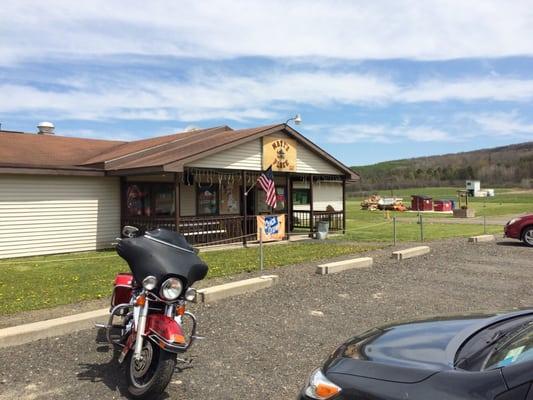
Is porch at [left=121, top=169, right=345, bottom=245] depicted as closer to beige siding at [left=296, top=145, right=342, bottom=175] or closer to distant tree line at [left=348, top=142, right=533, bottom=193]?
beige siding at [left=296, top=145, right=342, bottom=175]

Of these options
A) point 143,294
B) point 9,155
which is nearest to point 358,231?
point 9,155

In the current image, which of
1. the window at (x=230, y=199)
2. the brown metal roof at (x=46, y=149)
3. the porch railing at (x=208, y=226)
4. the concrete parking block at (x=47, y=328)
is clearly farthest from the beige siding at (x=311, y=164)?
the concrete parking block at (x=47, y=328)

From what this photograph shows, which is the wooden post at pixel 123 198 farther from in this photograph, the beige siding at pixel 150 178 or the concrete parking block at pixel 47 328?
the concrete parking block at pixel 47 328

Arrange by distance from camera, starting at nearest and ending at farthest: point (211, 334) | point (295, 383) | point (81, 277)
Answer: point (295, 383) < point (211, 334) < point (81, 277)

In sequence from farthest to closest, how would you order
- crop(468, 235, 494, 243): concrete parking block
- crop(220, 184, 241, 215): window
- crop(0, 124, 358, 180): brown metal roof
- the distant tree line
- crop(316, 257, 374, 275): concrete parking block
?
the distant tree line < crop(220, 184, 241, 215): window < crop(468, 235, 494, 243): concrete parking block < crop(0, 124, 358, 180): brown metal roof < crop(316, 257, 374, 275): concrete parking block

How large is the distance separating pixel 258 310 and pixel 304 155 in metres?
13.8

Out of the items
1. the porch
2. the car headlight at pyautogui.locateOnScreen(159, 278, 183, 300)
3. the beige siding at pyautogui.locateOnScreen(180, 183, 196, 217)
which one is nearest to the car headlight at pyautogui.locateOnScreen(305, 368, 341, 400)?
the car headlight at pyautogui.locateOnScreen(159, 278, 183, 300)

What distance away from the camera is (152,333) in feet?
13.5

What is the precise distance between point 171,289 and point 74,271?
7680mm

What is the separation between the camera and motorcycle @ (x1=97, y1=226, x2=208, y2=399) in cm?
406

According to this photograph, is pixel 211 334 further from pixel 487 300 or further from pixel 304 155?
pixel 304 155

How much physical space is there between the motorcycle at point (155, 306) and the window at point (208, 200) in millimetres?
14286

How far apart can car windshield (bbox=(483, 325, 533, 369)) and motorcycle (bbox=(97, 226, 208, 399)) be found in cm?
243

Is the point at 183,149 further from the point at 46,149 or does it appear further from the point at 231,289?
the point at 231,289
